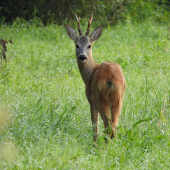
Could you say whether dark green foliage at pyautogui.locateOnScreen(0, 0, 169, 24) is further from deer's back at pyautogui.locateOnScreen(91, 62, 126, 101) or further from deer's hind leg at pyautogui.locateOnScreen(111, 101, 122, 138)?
deer's hind leg at pyautogui.locateOnScreen(111, 101, 122, 138)

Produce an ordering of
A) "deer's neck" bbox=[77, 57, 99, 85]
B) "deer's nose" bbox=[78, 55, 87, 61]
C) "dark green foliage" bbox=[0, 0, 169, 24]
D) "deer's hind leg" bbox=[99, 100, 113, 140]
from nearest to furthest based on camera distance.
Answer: "deer's hind leg" bbox=[99, 100, 113, 140]
"deer's neck" bbox=[77, 57, 99, 85]
"deer's nose" bbox=[78, 55, 87, 61]
"dark green foliage" bbox=[0, 0, 169, 24]

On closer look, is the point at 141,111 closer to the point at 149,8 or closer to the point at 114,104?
the point at 114,104

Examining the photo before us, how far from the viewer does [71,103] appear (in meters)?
5.14

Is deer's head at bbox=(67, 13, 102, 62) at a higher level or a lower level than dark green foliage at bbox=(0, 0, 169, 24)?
lower

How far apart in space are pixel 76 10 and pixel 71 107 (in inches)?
268

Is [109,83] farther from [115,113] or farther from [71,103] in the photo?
[71,103]

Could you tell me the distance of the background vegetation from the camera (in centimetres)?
354

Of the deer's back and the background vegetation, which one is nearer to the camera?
the background vegetation

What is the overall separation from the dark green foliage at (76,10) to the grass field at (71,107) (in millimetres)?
1631

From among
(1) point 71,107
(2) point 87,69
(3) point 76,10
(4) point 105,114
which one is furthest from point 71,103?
(3) point 76,10

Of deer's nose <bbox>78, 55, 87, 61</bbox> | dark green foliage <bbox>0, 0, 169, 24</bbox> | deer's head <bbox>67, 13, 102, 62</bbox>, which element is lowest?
deer's nose <bbox>78, 55, 87, 61</bbox>

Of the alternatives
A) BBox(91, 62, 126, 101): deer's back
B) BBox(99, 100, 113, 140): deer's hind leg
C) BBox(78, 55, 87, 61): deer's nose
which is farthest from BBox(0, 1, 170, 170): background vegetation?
BBox(78, 55, 87, 61): deer's nose

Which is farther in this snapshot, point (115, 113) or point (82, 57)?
point (82, 57)

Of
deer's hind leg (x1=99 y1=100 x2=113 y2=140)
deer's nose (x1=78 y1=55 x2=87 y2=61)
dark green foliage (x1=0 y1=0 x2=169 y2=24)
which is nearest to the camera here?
deer's hind leg (x1=99 y1=100 x2=113 y2=140)
